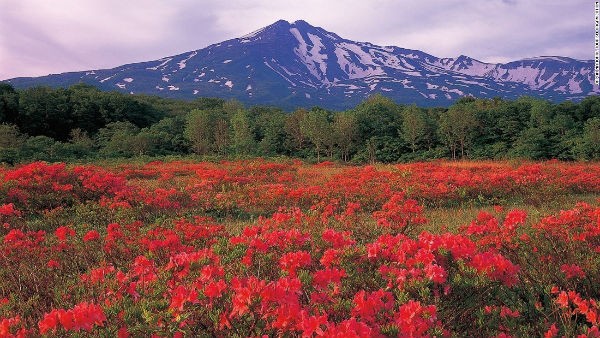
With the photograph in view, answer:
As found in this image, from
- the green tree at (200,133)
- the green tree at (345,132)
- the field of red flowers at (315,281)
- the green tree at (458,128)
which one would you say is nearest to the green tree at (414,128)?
the green tree at (458,128)

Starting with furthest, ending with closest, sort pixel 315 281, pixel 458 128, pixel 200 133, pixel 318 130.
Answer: pixel 200 133 → pixel 318 130 → pixel 458 128 → pixel 315 281

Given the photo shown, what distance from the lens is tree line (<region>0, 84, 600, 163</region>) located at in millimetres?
37656

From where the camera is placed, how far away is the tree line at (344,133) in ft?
124

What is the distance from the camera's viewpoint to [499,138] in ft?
141

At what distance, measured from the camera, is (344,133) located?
4481 cm

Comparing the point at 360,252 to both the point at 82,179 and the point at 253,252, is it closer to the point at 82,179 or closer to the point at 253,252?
the point at 253,252

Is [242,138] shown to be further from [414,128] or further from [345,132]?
[414,128]

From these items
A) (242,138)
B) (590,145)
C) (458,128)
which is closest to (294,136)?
(242,138)

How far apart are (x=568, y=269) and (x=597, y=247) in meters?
1.03

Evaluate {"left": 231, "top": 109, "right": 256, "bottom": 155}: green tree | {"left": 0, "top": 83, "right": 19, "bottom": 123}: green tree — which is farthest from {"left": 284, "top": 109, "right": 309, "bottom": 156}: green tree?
{"left": 0, "top": 83, "right": 19, "bottom": 123}: green tree

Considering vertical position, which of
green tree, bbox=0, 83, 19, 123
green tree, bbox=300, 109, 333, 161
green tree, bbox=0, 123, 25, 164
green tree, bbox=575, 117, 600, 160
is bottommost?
green tree, bbox=575, 117, 600, 160

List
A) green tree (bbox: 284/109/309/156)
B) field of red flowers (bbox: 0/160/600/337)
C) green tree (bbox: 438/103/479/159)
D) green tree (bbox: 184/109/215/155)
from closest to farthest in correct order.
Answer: field of red flowers (bbox: 0/160/600/337) → green tree (bbox: 438/103/479/159) → green tree (bbox: 284/109/309/156) → green tree (bbox: 184/109/215/155)

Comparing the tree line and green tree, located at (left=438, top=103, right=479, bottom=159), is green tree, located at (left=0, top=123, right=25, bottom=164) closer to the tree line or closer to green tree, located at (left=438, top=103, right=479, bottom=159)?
the tree line

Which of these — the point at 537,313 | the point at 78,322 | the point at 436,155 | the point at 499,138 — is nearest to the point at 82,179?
the point at 78,322
